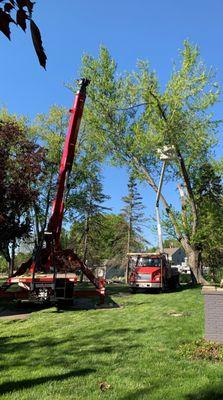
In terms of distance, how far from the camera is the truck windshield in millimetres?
23062

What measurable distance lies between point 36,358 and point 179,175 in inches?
848

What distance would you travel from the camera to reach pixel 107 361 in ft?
23.1

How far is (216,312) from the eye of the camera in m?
8.01

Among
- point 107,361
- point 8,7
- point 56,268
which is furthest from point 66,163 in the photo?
point 8,7

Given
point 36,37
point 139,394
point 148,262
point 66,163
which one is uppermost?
point 66,163

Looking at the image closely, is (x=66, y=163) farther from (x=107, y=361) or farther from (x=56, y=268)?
(x=107, y=361)

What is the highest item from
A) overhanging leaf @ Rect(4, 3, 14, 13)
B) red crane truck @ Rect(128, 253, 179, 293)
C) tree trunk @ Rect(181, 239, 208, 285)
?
tree trunk @ Rect(181, 239, 208, 285)

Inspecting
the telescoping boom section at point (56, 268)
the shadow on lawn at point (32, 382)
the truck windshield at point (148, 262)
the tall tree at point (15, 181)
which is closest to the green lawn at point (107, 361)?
the shadow on lawn at point (32, 382)

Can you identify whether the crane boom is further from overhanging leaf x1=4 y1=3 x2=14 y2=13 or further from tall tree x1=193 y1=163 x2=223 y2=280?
overhanging leaf x1=4 y1=3 x2=14 y2=13

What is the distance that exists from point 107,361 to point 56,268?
9.65m

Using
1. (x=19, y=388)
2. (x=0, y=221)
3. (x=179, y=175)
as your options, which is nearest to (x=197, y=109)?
(x=179, y=175)

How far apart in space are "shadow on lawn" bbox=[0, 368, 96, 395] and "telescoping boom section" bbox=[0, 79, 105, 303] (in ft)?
29.1

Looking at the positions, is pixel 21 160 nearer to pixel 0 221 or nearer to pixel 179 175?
pixel 0 221

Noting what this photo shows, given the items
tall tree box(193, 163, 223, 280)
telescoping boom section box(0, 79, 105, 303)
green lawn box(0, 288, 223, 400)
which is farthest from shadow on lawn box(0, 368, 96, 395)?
tall tree box(193, 163, 223, 280)
